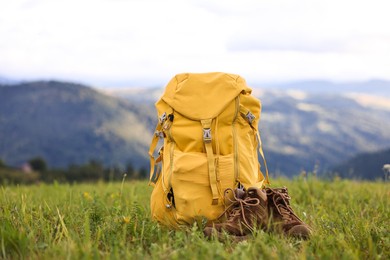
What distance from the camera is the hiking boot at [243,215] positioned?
4164mm

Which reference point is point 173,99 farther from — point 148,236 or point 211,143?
point 148,236

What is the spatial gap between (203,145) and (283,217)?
3.30 feet

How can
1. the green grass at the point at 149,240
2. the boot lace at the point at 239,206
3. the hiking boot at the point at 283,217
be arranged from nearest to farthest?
the green grass at the point at 149,240
the hiking boot at the point at 283,217
the boot lace at the point at 239,206

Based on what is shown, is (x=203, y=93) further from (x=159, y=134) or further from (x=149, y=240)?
(x=149, y=240)

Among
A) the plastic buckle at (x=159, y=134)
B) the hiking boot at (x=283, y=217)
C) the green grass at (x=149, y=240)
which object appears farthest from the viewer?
the plastic buckle at (x=159, y=134)

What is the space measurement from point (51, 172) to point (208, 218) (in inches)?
3903

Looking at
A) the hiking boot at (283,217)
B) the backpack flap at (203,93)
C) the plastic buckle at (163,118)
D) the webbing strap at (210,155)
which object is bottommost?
the hiking boot at (283,217)

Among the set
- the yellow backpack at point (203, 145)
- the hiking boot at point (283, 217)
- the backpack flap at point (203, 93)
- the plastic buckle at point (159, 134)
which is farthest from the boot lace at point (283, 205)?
the plastic buckle at point (159, 134)

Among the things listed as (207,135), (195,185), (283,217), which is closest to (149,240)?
(195,185)

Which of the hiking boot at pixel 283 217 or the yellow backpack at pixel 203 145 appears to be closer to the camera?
the hiking boot at pixel 283 217

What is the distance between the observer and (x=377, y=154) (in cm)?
17588

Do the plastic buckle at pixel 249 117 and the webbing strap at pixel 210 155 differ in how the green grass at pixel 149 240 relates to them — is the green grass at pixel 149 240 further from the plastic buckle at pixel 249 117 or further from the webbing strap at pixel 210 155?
the plastic buckle at pixel 249 117

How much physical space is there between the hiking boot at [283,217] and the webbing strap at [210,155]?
519 millimetres

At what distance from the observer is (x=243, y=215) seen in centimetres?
423
